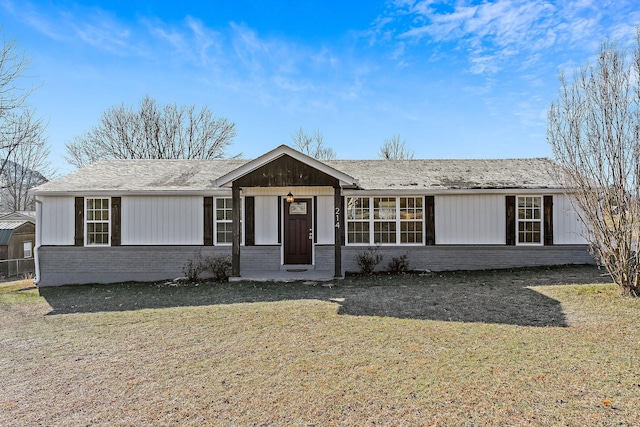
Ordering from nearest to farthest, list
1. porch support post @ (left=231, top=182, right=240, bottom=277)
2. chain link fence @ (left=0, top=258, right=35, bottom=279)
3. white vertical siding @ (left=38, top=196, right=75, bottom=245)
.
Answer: porch support post @ (left=231, top=182, right=240, bottom=277) < white vertical siding @ (left=38, top=196, right=75, bottom=245) < chain link fence @ (left=0, top=258, right=35, bottom=279)

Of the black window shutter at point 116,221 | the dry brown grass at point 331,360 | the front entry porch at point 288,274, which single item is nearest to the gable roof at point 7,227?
the black window shutter at point 116,221

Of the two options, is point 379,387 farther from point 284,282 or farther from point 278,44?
point 278,44

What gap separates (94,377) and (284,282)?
20.6 feet

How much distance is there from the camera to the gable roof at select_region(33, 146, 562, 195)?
11680 mm

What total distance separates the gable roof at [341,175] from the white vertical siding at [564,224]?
72cm

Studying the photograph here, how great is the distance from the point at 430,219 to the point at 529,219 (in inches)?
125

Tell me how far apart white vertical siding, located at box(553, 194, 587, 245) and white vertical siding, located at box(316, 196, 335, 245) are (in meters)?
7.11

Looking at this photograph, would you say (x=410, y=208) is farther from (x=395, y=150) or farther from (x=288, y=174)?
(x=395, y=150)

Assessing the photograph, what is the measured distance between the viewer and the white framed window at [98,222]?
1209 centimetres

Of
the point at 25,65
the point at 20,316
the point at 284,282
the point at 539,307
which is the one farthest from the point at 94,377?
the point at 25,65

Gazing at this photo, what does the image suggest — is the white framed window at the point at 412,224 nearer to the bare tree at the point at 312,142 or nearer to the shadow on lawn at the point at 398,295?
the shadow on lawn at the point at 398,295

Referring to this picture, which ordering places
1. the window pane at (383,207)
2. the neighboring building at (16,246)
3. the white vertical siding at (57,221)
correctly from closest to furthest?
1. the white vertical siding at (57,221)
2. the window pane at (383,207)
3. the neighboring building at (16,246)

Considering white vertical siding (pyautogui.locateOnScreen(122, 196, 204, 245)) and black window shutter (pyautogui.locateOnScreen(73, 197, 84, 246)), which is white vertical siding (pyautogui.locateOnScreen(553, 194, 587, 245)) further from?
black window shutter (pyautogui.locateOnScreen(73, 197, 84, 246))

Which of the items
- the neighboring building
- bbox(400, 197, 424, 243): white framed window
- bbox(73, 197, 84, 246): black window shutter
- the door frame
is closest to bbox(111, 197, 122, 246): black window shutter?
bbox(73, 197, 84, 246): black window shutter
